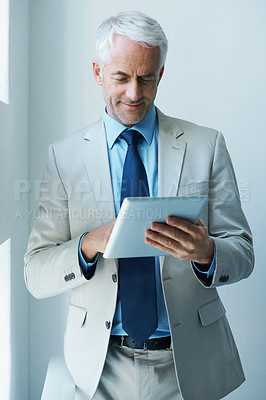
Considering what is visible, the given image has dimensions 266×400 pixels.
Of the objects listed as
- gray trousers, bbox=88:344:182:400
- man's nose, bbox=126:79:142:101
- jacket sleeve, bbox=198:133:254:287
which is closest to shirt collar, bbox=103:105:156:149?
man's nose, bbox=126:79:142:101

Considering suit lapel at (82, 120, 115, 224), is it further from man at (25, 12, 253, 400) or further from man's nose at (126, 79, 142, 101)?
man's nose at (126, 79, 142, 101)

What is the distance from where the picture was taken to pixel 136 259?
4.90 ft

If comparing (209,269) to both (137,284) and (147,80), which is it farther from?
(147,80)

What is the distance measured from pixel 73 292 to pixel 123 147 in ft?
1.67

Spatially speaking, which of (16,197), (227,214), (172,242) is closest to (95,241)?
(172,242)

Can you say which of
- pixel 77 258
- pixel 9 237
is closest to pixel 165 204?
pixel 77 258

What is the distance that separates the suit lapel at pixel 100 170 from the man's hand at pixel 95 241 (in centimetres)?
11

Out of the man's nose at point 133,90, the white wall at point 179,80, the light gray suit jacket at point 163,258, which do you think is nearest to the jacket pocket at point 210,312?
the light gray suit jacket at point 163,258

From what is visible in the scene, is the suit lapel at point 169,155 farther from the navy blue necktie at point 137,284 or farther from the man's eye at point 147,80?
the man's eye at point 147,80

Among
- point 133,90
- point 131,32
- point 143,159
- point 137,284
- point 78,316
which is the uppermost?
point 131,32

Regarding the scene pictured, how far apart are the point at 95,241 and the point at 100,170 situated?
272mm

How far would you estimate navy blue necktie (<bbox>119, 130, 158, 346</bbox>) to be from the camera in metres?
1.43

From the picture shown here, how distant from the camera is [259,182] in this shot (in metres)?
2.58

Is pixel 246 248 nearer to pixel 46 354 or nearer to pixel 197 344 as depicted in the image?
pixel 197 344
